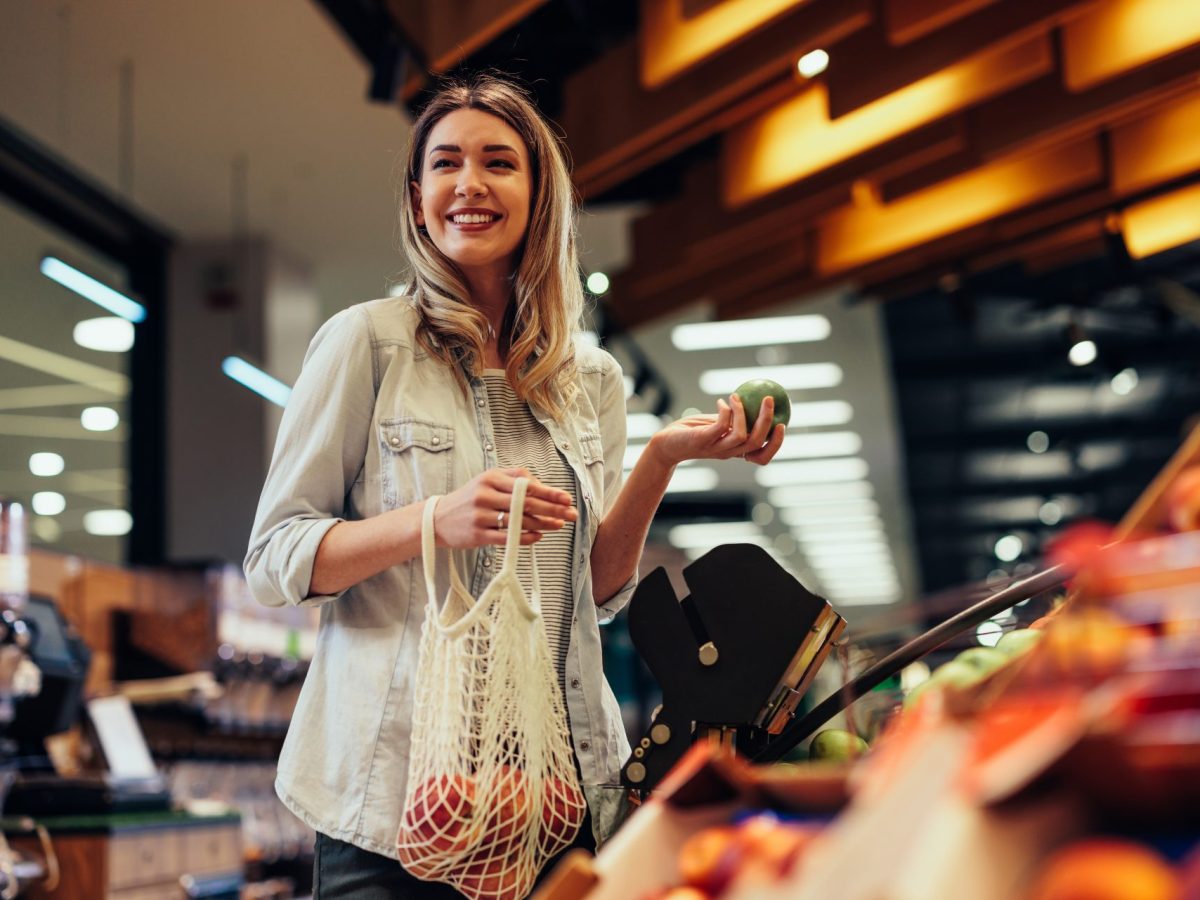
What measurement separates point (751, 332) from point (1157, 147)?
6.16m

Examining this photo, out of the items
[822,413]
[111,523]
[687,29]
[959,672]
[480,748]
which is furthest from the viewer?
[822,413]

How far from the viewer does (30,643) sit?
14.8 ft

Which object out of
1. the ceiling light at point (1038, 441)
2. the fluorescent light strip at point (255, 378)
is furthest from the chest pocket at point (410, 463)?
the ceiling light at point (1038, 441)

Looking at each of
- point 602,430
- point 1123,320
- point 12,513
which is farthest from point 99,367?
point 1123,320

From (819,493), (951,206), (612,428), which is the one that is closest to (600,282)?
(951,206)

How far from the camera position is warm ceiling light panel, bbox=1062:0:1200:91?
4262 mm

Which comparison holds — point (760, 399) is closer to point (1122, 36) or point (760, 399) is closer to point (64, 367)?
point (1122, 36)

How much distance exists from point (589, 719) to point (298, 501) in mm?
452

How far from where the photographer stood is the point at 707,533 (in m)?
18.9

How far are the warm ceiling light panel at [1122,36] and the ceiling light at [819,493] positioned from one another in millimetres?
12028

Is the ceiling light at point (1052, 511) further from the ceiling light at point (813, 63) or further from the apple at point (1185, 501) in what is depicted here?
the apple at point (1185, 501)

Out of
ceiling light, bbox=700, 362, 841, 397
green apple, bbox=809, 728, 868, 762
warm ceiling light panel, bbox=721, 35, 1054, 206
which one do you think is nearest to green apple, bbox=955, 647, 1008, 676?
green apple, bbox=809, 728, 868, 762

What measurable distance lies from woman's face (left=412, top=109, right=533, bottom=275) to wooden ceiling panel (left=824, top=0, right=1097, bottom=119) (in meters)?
2.94

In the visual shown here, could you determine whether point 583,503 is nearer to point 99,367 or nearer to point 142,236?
point 99,367
